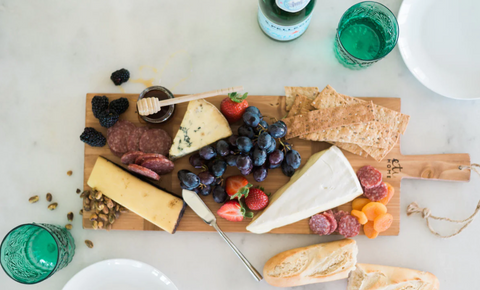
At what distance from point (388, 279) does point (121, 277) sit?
105 cm

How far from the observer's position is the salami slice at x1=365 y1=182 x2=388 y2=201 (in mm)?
1241

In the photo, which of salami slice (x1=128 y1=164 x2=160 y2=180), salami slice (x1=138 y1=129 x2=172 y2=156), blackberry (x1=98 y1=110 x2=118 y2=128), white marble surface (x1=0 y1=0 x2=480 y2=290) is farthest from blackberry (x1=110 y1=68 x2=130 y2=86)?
salami slice (x1=128 y1=164 x2=160 y2=180)

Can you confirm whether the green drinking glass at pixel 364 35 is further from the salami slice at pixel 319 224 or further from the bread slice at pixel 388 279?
the bread slice at pixel 388 279

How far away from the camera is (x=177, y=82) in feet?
4.53

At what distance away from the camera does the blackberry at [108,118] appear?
1.22 metres

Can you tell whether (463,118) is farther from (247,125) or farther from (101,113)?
(101,113)

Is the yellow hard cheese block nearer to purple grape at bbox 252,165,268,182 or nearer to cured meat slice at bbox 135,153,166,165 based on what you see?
cured meat slice at bbox 135,153,166,165

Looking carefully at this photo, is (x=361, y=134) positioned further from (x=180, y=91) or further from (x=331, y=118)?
(x=180, y=91)

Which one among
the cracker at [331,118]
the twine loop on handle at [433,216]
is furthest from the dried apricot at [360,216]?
the cracker at [331,118]

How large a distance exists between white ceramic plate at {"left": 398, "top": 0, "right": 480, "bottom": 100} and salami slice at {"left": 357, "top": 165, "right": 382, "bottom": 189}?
0.43 metres

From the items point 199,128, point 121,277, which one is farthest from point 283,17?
point 121,277

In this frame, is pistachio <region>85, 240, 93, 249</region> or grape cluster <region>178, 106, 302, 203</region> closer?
grape cluster <region>178, 106, 302, 203</region>

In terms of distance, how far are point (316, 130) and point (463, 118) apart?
71 cm

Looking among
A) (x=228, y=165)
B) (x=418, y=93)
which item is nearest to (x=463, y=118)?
(x=418, y=93)
